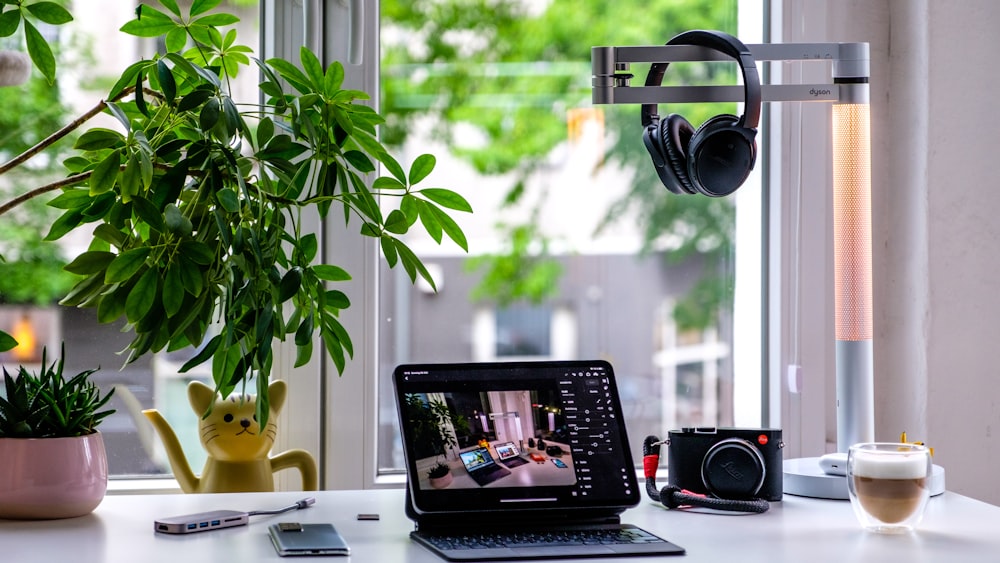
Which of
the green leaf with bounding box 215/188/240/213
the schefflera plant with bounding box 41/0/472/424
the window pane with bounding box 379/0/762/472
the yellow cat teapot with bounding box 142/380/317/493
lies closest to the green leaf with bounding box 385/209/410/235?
the schefflera plant with bounding box 41/0/472/424

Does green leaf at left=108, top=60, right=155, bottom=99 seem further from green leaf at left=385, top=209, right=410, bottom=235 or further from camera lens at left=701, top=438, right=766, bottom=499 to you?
camera lens at left=701, top=438, right=766, bottom=499

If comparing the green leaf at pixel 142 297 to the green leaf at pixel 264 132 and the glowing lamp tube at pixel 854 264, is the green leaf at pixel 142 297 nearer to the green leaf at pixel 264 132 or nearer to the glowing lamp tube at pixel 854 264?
the green leaf at pixel 264 132

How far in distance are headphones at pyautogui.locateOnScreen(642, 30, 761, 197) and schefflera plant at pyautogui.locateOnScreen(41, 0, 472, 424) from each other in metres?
0.29

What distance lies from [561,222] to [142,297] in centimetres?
98

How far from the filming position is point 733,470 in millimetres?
1376

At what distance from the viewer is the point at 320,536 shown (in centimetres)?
117

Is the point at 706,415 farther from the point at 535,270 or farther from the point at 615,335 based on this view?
the point at 535,270

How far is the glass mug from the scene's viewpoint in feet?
3.94

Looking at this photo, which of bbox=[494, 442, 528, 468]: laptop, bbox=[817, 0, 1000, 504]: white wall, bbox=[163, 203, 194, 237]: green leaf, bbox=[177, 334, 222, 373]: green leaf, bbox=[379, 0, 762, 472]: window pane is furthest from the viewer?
bbox=[379, 0, 762, 472]: window pane

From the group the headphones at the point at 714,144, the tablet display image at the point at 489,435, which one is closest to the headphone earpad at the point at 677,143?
the headphones at the point at 714,144

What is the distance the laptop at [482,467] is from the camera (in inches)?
49.3

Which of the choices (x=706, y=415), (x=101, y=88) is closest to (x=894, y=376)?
(x=706, y=415)

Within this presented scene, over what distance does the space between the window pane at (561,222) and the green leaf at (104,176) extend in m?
0.77

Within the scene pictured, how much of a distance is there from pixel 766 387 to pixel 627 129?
0.53 meters
